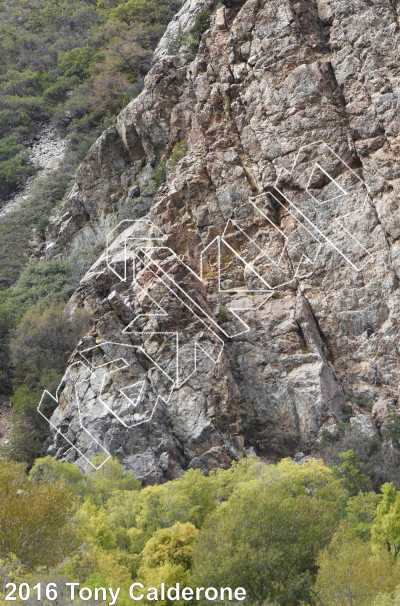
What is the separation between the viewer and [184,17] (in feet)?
180

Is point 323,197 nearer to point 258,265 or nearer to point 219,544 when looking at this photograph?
point 258,265

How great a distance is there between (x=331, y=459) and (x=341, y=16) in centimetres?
2869

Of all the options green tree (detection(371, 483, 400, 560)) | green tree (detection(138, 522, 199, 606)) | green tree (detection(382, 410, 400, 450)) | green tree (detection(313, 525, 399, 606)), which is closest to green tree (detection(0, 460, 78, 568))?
green tree (detection(138, 522, 199, 606))

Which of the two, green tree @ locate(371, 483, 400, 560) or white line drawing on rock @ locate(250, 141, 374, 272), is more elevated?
white line drawing on rock @ locate(250, 141, 374, 272)

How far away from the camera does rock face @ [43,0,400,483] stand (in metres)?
29.8

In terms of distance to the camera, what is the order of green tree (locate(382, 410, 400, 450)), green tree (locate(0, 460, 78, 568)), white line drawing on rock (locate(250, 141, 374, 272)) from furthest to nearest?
white line drawing on rock (locate(250, 141, 374, 272)) < green tree (locate(382, 410, 400, 450)) < green tree (locate(0, 460, 78, 568))

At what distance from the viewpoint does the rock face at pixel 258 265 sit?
29781 mm

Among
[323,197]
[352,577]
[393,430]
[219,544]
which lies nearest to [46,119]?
[323,197]

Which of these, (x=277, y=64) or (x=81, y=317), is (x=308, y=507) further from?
(x=277, y=64)

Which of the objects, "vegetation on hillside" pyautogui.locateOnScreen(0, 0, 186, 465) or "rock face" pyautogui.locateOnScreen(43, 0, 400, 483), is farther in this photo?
"vegetation on hillside" pyautogui.locateOnScreen(0, 0, 186, 465)

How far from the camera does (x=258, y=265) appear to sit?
1388 inches

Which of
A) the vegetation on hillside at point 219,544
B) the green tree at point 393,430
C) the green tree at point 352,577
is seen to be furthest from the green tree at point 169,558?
Answer: the green tree at point 393,430
